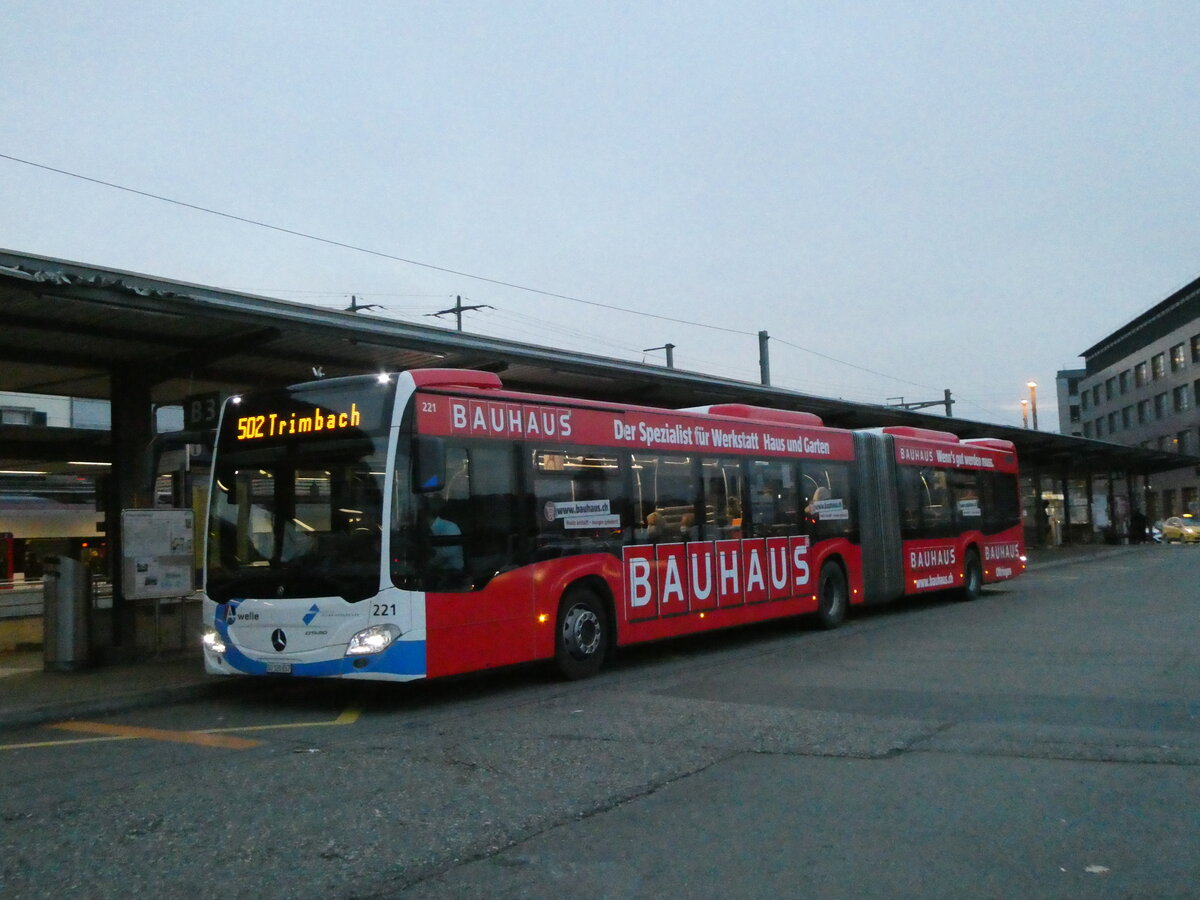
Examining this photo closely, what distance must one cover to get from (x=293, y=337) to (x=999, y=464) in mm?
15280

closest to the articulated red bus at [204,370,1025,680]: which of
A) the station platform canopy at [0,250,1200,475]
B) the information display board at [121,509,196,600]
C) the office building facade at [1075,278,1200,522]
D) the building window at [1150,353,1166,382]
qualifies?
the station platform canopy at [0,250,1200,475]

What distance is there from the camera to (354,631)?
31.0 feet

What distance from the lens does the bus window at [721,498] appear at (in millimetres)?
13492

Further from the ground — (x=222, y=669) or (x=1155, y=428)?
(x=1155, y=428)

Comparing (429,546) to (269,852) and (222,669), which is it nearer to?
(222,669)

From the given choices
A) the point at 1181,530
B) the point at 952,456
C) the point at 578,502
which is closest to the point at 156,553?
the point at 578,502

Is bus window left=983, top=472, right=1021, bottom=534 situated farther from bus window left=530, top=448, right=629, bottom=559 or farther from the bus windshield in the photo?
the bus windshield

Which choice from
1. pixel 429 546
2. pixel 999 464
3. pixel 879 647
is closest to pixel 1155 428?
pixel 999 464

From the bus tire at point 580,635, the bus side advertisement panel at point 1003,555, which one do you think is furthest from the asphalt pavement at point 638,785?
the bus side advertisement panel at point 1003,555

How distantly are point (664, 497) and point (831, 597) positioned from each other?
457cm

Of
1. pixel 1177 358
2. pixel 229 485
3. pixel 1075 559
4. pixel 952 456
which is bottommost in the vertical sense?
pixel 1075 559

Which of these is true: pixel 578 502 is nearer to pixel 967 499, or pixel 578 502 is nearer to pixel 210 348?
pixel 210 348

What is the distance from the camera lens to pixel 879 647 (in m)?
13.6

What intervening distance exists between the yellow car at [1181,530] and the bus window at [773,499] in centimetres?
4484
